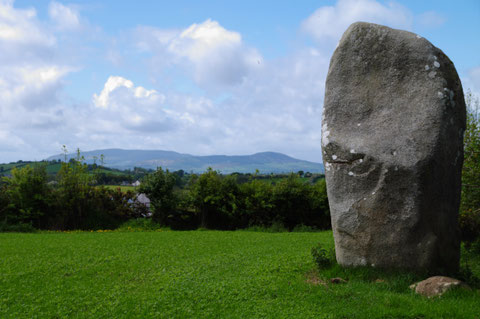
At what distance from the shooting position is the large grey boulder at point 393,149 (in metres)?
7.66

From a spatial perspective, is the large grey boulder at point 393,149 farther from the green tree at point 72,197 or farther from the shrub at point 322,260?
the green tree at point 72,197

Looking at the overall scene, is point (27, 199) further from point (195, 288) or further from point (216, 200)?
point (195, 288)

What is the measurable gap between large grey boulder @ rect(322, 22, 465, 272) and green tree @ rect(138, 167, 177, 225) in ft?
40.9

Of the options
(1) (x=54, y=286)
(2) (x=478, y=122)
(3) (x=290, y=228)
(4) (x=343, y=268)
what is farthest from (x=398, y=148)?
(3) (x=290, y=228)

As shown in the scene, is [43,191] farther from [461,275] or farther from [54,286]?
[461,275]

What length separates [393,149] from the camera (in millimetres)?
7797

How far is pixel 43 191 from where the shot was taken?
19.5 meters

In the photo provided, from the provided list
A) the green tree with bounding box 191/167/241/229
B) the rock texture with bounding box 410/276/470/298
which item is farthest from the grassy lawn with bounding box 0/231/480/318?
the green tree with bounding box 191/167/241/229

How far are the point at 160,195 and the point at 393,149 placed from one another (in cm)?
1418

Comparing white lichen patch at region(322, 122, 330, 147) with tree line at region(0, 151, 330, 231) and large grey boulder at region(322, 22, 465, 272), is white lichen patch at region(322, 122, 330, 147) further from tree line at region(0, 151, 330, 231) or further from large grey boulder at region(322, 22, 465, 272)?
tree line at region(0, 151, 330, 231)

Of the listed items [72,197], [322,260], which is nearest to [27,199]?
[72,197]

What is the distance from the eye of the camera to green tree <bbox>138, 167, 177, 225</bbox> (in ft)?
64.6

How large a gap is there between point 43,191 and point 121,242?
8.66 m

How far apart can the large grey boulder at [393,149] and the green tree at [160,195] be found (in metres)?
12.5
